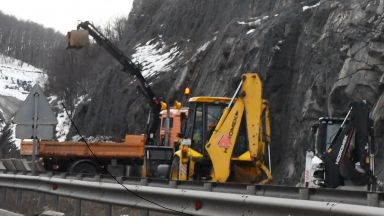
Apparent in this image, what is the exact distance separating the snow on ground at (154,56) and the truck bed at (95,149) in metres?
29.6

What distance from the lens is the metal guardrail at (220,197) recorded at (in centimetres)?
610

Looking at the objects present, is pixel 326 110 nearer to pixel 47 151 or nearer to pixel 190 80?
pixel 47 151

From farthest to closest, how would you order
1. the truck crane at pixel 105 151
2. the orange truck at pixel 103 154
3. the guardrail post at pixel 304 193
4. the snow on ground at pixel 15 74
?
the snow on ground at pixel 15 74 → the orange truck at pixel 103 154 → the truck crane at pixel 105 151 → the guardrail post at pixel 304 193

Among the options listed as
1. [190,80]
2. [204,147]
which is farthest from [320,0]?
[204,147]

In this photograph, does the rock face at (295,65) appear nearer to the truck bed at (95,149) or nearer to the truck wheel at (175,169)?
the truck bed at (95,149)

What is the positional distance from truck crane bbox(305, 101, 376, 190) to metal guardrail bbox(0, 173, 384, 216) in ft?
15.3

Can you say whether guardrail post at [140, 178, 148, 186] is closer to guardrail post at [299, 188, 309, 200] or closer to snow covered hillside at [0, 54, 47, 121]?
guardrail post at [299, 188, 309, 200]

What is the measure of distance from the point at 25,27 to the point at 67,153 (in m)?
152

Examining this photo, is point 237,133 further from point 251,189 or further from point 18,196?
point 251,189

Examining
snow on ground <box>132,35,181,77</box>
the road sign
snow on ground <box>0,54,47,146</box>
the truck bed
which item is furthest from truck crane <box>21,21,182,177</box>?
snow on ground <box>0,54,47,146</box>

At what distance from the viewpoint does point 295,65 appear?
105 ft

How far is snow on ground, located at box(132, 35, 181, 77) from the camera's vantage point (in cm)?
5611

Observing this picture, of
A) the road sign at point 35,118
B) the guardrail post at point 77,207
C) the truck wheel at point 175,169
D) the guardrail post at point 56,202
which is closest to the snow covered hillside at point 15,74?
the truck wheel at point 175,169

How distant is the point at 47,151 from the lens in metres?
23.5
